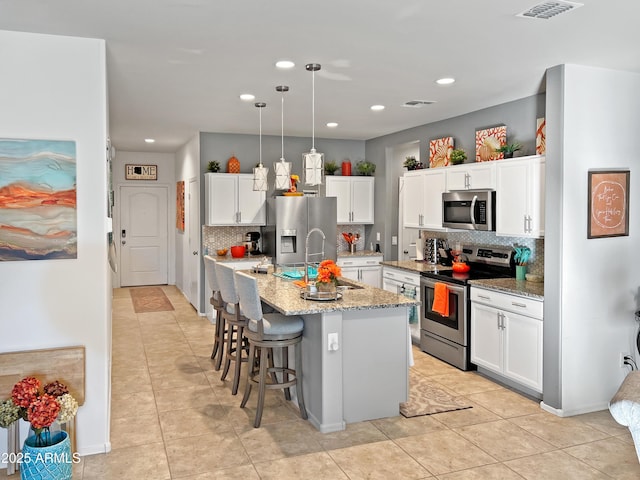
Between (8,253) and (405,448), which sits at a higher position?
(8,253)

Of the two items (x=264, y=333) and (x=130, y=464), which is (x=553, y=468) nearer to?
(x=264, y=333)

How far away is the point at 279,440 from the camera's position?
3641 millimetres

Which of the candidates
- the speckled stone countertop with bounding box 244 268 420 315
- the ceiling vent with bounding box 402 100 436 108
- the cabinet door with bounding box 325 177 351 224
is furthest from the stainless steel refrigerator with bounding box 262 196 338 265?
the speckled stone countertop with bounding box 244 268 420 315

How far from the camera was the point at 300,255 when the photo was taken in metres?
7.05

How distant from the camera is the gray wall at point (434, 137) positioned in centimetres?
502

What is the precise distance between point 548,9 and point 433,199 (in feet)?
10.8

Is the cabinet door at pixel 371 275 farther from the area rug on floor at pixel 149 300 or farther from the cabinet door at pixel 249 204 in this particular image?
the area rug on floor at pixel 149 300

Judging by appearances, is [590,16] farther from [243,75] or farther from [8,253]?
[8,253]

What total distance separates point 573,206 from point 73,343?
3.64 meters

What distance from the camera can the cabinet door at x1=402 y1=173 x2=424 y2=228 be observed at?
6.28m

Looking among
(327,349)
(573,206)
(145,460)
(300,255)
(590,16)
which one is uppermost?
(590,16)

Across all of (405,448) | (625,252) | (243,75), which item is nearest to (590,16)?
(625,252)

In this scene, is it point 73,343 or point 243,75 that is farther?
point 243,75

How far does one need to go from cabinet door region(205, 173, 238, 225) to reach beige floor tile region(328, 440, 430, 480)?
4.35m
